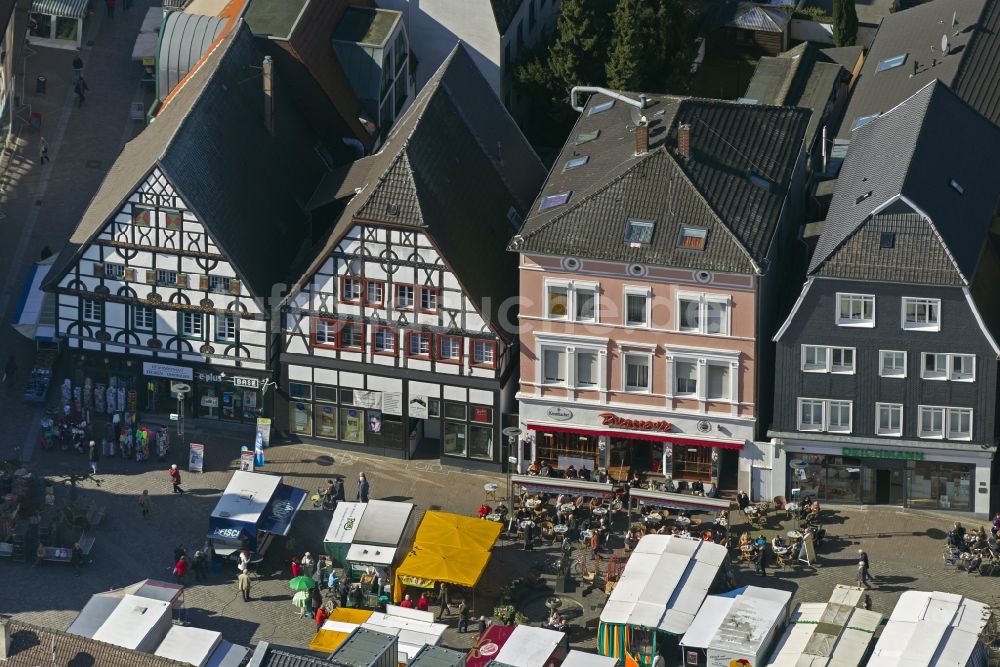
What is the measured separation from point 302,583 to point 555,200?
22.5m

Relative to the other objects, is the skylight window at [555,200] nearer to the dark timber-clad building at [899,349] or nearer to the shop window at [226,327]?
the dark timber-clad building at [899,349]

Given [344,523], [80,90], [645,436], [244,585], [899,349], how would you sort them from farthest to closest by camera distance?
1. [80,90]
2. [645,436]
3. [899,349]
4. [344,523]
5. [244,585]

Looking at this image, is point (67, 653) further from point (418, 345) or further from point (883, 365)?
point (883, 365)

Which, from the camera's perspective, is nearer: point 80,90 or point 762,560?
point 762,560

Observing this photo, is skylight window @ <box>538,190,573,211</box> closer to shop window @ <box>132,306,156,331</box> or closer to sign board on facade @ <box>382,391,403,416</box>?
sign board on facade @ <box>382,391,403,416</box>

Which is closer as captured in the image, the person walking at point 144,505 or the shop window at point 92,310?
the person walking at point 144,505

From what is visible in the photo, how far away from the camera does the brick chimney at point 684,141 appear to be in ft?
402

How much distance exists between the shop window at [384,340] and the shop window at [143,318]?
11377 millimetres

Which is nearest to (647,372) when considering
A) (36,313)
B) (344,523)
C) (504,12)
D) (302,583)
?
(344,523)

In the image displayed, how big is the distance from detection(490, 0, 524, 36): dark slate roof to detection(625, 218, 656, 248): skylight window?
85.2 ft

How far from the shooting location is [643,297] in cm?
12194

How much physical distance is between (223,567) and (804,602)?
2624cm

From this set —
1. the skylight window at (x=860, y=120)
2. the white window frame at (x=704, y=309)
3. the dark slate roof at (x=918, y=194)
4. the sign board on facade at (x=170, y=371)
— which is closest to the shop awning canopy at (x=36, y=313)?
the sign board on facade at (x=170, y=371)

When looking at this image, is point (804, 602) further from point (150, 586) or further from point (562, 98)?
point (562, 98)
